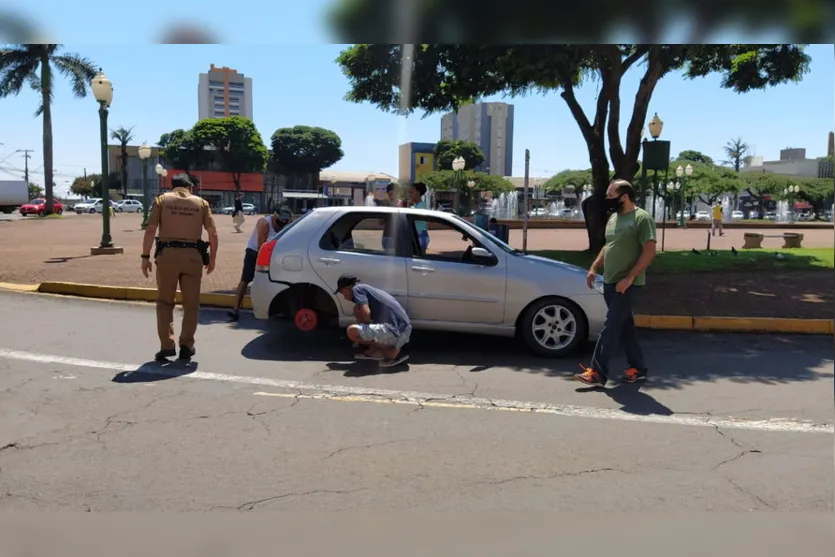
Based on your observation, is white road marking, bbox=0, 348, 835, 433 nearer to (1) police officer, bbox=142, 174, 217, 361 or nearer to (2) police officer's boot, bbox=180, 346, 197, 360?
(2) police officer's boot, bbox=180, 346, 197, 360

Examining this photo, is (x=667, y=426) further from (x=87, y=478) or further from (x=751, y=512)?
(x=87, y=478)

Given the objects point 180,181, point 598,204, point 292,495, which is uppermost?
point 598,204

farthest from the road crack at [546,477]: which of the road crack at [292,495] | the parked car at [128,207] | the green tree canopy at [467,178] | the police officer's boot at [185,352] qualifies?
the parked car at [128,207]

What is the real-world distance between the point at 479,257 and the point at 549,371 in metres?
1.41

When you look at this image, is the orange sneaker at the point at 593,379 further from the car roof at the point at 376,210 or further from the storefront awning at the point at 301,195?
the storefront awning at the point at 301,195

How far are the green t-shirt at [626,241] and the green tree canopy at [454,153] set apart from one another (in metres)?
83.0

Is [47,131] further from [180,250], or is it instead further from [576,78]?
[180,250]

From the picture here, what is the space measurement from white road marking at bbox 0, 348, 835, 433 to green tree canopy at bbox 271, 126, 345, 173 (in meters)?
84.6

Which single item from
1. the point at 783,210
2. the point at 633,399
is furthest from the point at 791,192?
the point at 633,399

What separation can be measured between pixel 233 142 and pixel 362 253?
259 ft

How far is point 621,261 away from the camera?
18.3 feet

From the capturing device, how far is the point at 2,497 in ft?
11.4

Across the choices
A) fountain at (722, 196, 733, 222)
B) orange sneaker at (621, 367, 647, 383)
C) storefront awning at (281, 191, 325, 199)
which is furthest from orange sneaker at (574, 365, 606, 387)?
storefront awning at (281, 191, 325, 199)

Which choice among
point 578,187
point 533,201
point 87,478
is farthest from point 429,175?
point 87,478
